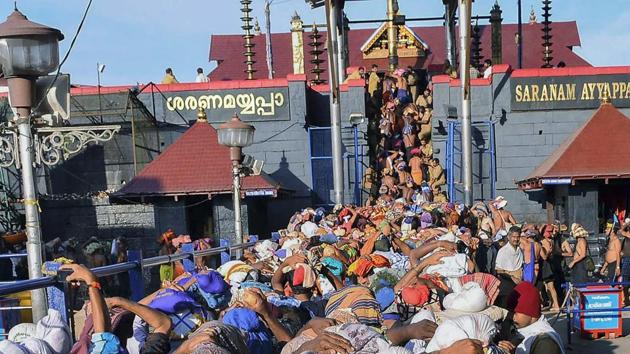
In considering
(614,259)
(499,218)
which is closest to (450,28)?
(499,218)

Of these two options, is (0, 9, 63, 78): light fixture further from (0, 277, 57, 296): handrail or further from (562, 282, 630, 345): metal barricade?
(562, 282, 630, 345): metal barricade

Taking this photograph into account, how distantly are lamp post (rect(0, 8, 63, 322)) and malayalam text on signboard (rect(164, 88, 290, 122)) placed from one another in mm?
15300

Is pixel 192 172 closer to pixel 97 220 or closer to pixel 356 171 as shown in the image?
pixel 97 220

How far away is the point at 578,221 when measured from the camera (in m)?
18.3

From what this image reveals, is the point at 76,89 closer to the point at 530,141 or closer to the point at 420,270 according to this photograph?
the point at 530,141

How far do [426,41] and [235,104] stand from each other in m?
18.9

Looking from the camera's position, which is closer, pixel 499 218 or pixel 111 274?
pixel 111 274

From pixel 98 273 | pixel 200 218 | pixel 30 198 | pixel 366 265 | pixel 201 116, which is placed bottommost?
pixel 200 218

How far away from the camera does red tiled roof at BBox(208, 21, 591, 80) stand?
3650cm

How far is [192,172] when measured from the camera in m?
19.2

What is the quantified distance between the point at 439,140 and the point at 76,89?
9362mm

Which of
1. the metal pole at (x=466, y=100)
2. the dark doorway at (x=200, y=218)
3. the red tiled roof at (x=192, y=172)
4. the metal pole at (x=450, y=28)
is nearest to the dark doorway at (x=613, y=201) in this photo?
the metal pole at (x=466, y=100)

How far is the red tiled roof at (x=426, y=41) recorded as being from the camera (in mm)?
36500

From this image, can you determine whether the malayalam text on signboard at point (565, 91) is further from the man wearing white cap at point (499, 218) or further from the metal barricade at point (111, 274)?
the metal barricade at point (111, 274)
